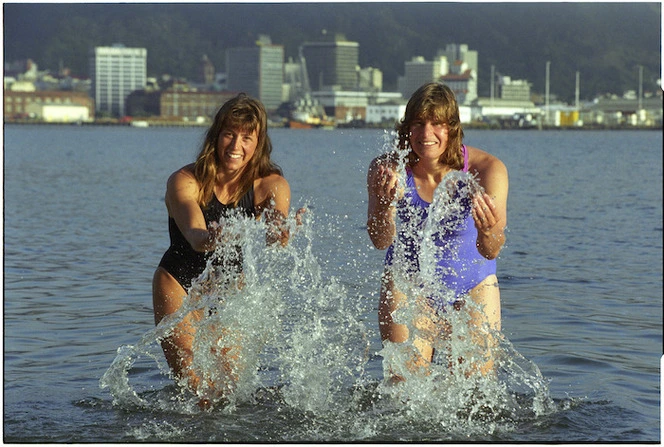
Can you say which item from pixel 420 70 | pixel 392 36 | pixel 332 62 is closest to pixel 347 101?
pixel 420 70

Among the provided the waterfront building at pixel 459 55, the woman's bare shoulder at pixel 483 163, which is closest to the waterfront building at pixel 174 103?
the waterfront building at pixel 459 55

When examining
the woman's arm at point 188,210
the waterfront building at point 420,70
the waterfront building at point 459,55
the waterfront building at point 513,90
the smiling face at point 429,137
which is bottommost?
the woman's arm at point 188,210

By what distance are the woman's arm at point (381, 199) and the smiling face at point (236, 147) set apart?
63 cm

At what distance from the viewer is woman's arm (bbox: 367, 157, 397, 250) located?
17.2 feet

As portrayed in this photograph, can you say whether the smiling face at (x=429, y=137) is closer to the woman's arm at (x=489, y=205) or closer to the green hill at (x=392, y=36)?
the woman's arm at (x=489, y=205)

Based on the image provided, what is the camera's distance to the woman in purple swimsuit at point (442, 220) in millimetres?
5320

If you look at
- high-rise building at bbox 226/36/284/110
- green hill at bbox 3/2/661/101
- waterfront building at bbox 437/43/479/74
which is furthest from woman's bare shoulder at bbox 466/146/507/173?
waterfront building at bbox 437/43/479/74

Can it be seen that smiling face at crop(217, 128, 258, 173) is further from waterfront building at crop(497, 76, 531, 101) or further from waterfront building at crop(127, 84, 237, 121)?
waterfront building at crop(497, 76, 531, 101)

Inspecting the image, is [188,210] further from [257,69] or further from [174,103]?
[257,69]

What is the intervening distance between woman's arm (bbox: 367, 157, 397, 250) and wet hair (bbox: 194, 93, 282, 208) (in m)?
0.59

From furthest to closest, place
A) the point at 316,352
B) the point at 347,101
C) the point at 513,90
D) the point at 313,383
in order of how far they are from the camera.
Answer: the point at 513,90
the point at 347,101
the point at 316,352
the point at 313,383

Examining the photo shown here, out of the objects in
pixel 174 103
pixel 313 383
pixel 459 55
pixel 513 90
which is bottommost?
pixel 313 383

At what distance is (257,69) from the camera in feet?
520

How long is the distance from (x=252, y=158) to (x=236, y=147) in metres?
0.12
